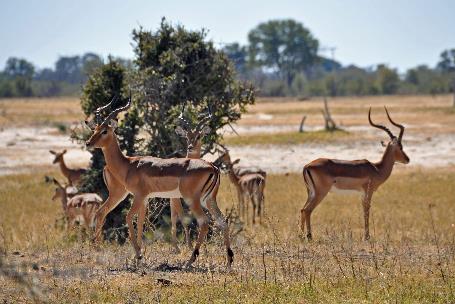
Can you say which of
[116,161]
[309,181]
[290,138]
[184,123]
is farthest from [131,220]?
[290,138]

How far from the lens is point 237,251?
11469 millimetres

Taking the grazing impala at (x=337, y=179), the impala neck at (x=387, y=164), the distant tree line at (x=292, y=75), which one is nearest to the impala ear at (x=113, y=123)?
the grazing impala at (x=337, y=179)

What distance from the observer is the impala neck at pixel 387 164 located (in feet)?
51.1

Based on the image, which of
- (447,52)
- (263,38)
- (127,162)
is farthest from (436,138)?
(447,52)

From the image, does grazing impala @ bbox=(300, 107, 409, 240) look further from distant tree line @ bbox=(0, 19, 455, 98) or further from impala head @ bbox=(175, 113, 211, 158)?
distant tree line @ bbox=(0, 19, 455, 98)

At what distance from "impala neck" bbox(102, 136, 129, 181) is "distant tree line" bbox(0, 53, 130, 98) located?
31967 mm

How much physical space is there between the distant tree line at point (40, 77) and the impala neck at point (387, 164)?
28.5 meters

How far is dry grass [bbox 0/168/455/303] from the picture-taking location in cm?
851

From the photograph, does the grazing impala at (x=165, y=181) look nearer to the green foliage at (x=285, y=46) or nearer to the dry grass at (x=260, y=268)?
the dry grass at (x=260, y=268)

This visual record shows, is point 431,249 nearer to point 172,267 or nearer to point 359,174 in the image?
point 359,174

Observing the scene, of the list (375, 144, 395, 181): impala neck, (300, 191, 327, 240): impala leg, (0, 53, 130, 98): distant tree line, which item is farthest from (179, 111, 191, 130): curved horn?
(0, 53, 130, 98): distant tree line

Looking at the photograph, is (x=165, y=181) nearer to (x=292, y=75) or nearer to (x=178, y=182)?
(x=178, y=182)

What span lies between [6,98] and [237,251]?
82.7 meters

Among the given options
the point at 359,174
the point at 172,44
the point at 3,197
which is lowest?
the point at 3,197
